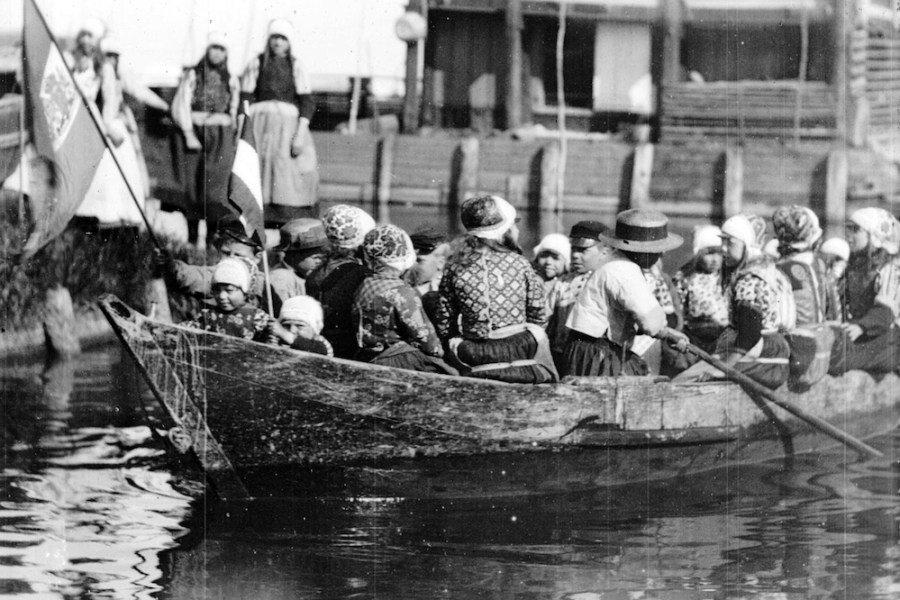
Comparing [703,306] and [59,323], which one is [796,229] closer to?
[703,306]

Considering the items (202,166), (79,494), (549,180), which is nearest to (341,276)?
(79,494)

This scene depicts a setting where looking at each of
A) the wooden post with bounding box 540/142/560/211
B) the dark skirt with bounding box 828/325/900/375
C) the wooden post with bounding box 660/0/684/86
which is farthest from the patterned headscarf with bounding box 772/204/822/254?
the wooden post with bounding box 660/0/684/86

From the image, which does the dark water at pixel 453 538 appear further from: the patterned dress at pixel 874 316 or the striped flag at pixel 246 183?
the striped flag at pixel 246 183

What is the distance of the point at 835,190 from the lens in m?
18.9

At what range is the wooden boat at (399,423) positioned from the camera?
6.97 meters

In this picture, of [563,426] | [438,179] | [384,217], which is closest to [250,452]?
[563,426]

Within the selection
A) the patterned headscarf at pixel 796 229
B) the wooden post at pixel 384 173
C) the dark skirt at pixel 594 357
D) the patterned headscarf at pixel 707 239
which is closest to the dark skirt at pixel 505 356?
the dark skirt at pixel 594 357

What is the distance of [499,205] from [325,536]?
1.81 meters

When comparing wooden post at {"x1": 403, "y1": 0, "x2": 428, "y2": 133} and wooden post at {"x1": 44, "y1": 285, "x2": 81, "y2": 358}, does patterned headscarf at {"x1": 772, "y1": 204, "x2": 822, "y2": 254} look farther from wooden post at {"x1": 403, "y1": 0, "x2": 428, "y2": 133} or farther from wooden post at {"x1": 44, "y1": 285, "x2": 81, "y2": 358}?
wooden post at {"x1": 403, "y1": 0, "x2": 428, "y2": 133}

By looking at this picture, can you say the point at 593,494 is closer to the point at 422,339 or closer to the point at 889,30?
the point at 422,339

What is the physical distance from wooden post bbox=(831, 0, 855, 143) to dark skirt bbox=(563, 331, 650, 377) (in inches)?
556

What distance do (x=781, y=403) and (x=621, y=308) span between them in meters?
1.20

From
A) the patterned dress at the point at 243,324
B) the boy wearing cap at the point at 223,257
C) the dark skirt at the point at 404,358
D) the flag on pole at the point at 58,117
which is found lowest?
the dark skirt at the point at 404,358

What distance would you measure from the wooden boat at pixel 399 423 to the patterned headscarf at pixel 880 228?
1.50m
